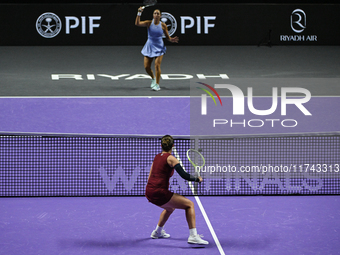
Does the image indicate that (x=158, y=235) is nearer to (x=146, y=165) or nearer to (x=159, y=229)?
(x=159, y=229)

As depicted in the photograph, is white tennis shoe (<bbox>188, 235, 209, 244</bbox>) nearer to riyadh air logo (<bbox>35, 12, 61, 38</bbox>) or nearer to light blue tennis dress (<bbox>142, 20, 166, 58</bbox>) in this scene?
light blue tennis dress (<bbox>142, 20, 166, 58</bbox>)

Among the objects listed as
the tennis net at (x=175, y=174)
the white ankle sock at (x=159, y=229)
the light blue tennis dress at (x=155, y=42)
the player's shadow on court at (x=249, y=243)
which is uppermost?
the light blue tennis dress at (x=155, y=42)

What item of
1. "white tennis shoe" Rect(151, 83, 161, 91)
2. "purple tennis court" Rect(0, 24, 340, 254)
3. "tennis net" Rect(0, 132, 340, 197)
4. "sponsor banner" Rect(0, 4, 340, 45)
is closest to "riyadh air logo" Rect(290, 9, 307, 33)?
"sponsor banner" Rect(0, 4, 340, 45)

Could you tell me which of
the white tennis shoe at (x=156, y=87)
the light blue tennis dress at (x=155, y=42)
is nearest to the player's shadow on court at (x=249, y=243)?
the light blue tennis dress at (x=155, y=42)

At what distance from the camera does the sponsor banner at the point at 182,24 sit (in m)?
21.5

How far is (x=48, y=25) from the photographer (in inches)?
853

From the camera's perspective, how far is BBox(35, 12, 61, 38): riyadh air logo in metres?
21.4

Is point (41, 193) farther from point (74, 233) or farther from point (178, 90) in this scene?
point (178, 90)

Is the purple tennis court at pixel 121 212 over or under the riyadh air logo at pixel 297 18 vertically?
under

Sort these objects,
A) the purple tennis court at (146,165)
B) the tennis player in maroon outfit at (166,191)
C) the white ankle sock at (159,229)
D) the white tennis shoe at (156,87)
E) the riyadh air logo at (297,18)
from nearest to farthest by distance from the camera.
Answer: the tennis player in maroon outfit at (166,191)
the white ankle sock at (159,229)
the purple tennis court at (146,165)
the white tennis shoe at (156,87)
the riyadh air logo at (297,18)

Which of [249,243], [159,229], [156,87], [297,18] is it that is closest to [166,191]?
[159,229]

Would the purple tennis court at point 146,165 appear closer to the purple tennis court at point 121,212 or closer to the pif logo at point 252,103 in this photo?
the purple tennis court at point 121,212

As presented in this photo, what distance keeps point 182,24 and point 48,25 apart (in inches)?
203

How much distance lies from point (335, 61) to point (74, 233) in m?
14.9
